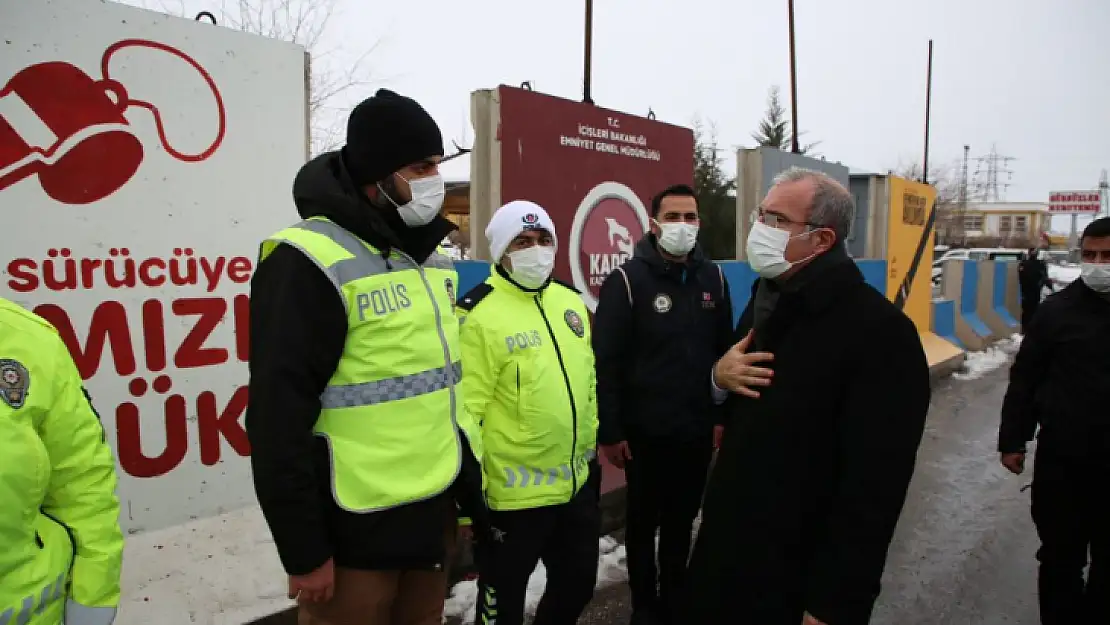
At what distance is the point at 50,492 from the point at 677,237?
A: 2.52 meters

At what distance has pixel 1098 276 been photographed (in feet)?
10.1

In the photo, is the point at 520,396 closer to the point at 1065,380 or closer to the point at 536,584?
the point at 536,584

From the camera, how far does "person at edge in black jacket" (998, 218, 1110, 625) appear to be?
2.93 meters

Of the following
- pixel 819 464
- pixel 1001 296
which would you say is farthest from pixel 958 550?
pixel 1001 296

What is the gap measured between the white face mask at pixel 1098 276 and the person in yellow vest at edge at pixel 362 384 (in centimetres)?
281

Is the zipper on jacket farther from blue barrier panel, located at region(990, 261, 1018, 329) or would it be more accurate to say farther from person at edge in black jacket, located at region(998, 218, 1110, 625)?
blue barrier panel, located at region(990, 261, 1018, 329)

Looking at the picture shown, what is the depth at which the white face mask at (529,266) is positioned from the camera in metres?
2.61

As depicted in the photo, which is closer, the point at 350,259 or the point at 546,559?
the point at 350,259

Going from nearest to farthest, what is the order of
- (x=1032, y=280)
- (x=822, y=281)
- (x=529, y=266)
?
(x=822, y=281), (x=529, y=266), (x=1032, y=280)

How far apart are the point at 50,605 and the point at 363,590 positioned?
2.11 ft

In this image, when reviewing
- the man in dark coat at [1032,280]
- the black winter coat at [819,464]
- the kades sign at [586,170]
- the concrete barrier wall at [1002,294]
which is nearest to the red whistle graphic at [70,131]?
the kades sign at [586,170]

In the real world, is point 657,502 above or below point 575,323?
below

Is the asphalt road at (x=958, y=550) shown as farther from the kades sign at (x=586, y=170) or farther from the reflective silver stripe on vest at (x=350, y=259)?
the reflective silver stripe on vest at (x=350, y=259)

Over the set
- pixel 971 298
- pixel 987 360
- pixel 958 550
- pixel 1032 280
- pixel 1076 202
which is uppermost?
pixel 1076 202
